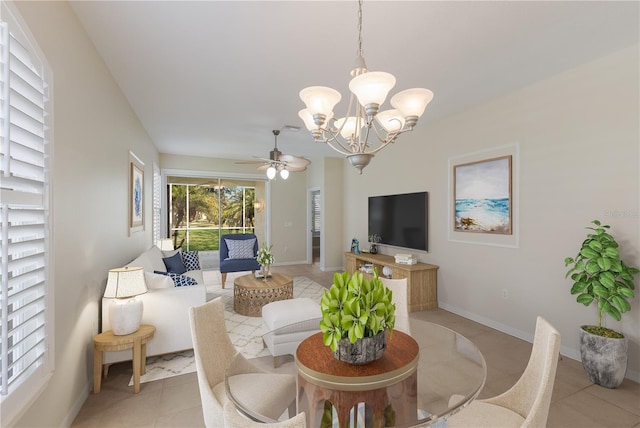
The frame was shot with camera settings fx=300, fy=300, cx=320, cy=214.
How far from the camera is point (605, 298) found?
2398 millimetres

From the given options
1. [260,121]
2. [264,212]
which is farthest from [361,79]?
[264,212]

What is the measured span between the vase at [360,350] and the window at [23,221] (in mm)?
1343

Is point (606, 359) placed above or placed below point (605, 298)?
below

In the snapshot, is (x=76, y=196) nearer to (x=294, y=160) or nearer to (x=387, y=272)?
(x=294, y=160)

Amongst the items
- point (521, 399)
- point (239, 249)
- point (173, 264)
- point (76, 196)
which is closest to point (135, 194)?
point (173, 264)

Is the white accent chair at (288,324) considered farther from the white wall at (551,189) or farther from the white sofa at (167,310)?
the white wall at (551,189)

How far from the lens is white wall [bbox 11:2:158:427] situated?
5.73 feet

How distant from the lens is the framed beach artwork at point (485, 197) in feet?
11.2

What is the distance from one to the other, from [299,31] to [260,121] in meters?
2.24

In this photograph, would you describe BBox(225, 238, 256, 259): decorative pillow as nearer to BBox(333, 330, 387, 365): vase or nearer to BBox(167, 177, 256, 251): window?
BBox(167, 177, 256, 251): window

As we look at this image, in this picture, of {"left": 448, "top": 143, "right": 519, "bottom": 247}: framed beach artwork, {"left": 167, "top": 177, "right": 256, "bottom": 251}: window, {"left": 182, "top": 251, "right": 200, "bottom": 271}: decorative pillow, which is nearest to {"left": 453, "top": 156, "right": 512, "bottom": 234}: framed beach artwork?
{"left": 448, "top": 143, "right": 519, "bottom": 247}: framed beach artwork

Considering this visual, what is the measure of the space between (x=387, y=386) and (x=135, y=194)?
3915mm

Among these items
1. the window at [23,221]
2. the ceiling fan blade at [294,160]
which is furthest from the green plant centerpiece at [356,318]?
the ceiling fan blade at [294,160]

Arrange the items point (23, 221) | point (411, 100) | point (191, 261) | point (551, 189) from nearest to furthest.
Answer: point (23, 221)
point (411, 100)
point (551, 189)
point (191, 261)
